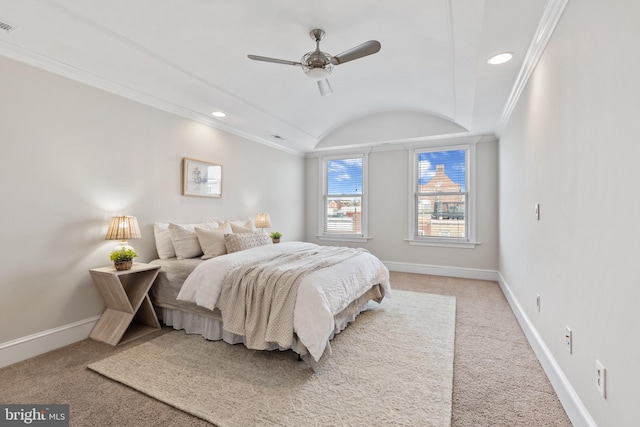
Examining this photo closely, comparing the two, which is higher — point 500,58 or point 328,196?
point 500,58

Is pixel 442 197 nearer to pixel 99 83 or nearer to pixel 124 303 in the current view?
pixel 124 303

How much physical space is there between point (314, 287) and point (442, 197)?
13.2 ft

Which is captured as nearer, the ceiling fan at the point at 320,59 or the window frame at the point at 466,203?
the ceiling fan at the point at 320,59

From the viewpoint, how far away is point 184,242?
3.42 m

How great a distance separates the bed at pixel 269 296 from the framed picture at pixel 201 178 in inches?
41.8

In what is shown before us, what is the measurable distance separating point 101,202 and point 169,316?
1341 mm

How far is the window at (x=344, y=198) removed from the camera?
6.23 m

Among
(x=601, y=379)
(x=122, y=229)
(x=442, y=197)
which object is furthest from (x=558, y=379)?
(x=442, y=197)

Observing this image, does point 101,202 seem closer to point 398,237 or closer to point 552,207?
point 552,207

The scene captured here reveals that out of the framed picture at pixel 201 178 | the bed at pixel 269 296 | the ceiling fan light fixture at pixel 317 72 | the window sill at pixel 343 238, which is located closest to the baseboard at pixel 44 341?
the bed at pixel 269 296

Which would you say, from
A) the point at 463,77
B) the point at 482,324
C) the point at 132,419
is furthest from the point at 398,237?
the point at 132,419

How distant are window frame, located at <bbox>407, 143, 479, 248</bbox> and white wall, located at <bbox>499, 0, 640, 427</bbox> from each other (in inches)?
111

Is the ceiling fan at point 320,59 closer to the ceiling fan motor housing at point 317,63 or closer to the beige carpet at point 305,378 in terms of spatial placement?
the ceiling fan motor housing at point 317,63

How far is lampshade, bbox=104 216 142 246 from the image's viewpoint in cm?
290
